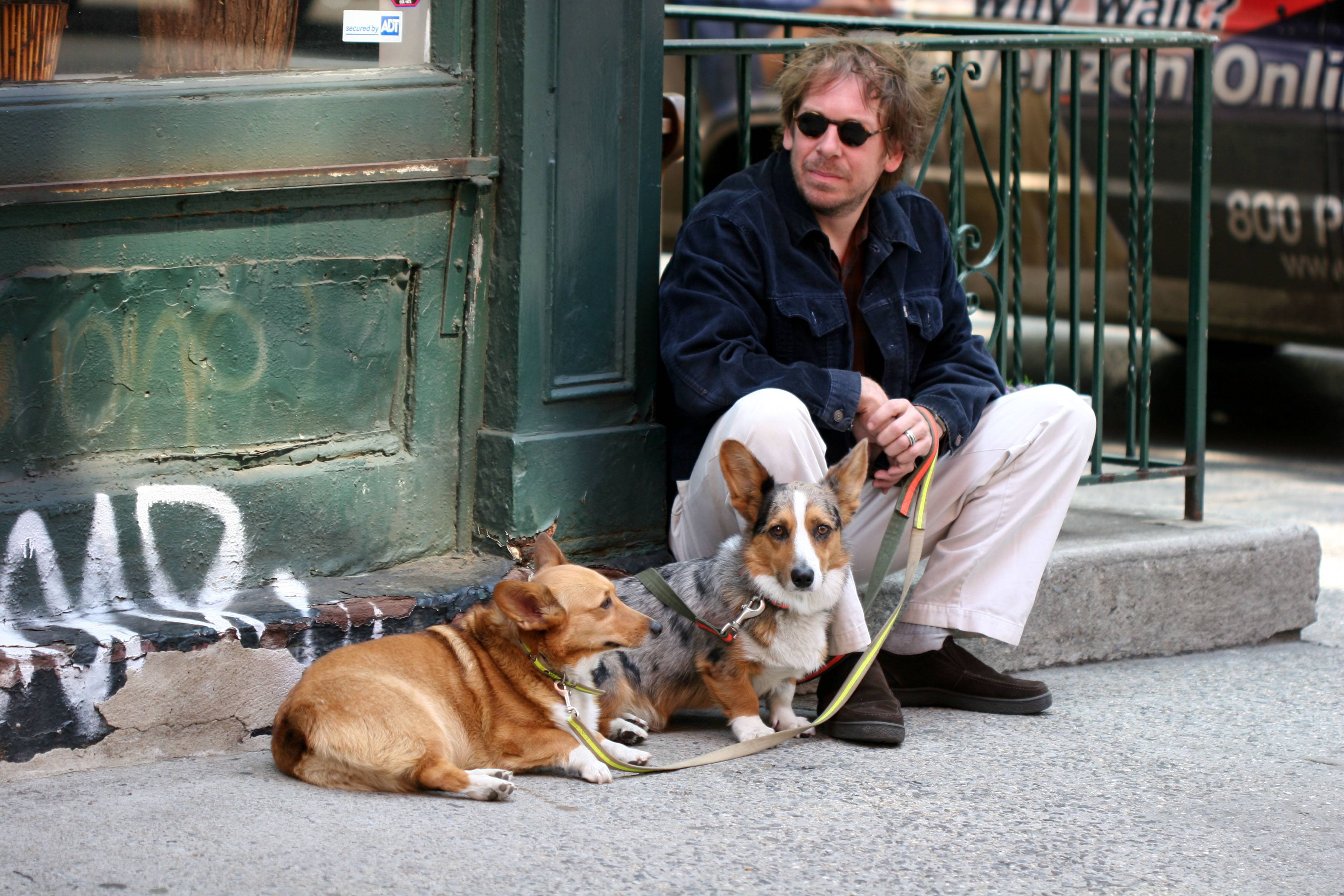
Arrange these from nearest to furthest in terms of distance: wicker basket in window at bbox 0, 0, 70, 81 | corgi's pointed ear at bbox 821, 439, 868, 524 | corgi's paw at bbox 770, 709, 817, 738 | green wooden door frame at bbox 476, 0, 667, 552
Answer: wicker basket in window at bbox 0, 0, 70, 81 < corgi's pointed ear at bbox 821, 439, 868, 524 < corgi's paw at bbox 770, 709, 817, 738 < green wooden door frame at bbox 476, 0, 667, 552

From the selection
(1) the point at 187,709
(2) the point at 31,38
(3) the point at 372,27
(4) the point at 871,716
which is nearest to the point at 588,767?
(4) the point at 871,716

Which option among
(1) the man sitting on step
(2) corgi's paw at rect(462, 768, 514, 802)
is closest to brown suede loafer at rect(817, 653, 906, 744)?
(1) the man sitting on step

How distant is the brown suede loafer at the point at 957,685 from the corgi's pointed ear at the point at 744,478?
2.38ft

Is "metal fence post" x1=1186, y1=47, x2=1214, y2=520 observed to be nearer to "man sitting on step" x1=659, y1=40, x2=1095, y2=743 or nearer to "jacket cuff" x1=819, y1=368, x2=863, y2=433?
"man sitting on step" x1=659, y1=40, x2=1095, y2=743

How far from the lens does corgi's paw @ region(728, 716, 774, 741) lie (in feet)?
11.5

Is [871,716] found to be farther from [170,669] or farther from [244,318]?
[244,318]

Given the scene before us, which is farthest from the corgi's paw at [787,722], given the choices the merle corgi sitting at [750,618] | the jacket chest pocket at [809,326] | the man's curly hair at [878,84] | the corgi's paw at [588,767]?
the man's curly hair at [878,84]

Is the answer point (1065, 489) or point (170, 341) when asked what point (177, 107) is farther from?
point (1065, 489)

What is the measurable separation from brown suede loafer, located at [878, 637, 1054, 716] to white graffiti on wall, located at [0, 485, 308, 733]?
1.61 m

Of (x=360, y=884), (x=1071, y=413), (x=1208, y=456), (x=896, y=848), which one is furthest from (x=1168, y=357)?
(x=360, y=884)

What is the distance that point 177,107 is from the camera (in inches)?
132

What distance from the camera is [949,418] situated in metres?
3.80

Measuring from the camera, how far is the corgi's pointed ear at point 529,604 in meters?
3.14

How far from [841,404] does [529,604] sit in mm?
995
